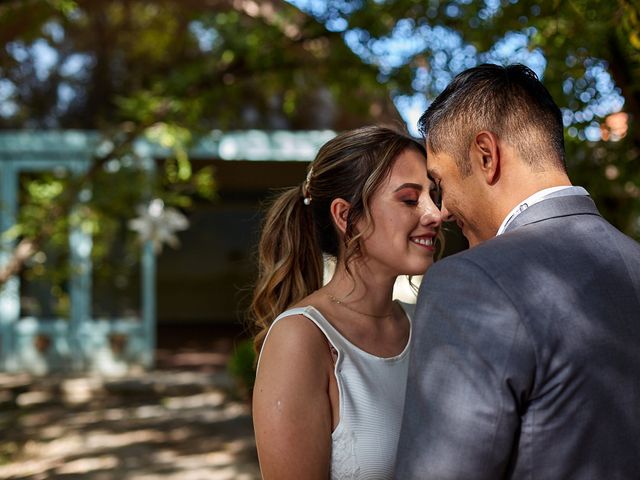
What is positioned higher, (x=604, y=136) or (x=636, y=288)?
(x=604, y=136)

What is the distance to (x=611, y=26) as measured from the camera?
3.38 metres

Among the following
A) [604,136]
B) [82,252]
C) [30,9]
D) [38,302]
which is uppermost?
[30,9]

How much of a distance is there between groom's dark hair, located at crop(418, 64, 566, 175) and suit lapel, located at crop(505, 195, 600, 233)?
0.26ft

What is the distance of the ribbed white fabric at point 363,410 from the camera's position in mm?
2160

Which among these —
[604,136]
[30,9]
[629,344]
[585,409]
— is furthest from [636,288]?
[30,9]

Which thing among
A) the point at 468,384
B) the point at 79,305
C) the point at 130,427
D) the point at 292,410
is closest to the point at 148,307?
the point at 79,305

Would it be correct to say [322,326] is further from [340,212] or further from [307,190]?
[307,190]

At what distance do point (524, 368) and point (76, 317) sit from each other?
1135 centimetres

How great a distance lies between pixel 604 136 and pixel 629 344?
2.94 m

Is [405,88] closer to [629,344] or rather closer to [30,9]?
[30,9]

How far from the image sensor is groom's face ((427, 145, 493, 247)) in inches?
65.8

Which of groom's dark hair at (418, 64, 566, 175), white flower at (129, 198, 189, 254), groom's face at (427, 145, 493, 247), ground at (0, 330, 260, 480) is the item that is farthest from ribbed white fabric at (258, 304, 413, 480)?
white flower at (129, 198, 189, 254)

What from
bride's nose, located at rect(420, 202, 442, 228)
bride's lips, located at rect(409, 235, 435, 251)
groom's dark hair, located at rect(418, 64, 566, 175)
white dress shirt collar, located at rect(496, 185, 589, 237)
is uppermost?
groom's dark hair, located at rect(418, 64, 566, 175)

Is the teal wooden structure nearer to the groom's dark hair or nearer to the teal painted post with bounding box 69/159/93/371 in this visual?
the teal painted post with bounding box 69/159/93/371
